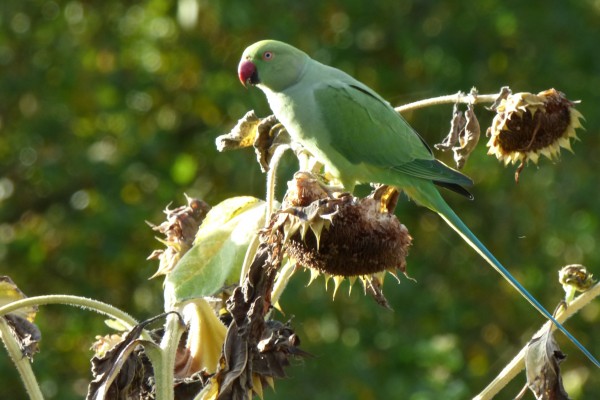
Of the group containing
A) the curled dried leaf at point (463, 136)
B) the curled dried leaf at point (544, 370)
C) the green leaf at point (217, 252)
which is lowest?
the curled dried leaf at point (544, 370)

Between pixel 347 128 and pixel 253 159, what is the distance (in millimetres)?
3757

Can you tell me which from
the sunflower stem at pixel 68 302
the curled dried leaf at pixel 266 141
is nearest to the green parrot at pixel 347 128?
the curled dried leaf at pixel 266 141

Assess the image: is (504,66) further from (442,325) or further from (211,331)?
(211,331)

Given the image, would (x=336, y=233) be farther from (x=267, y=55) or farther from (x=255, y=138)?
(x=267, y=55)

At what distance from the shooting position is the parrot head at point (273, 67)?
2.73 m

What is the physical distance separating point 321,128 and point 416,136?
24cm

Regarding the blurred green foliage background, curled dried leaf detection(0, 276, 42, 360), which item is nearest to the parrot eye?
curled dried leaf detection(0, 276, 42, 360)

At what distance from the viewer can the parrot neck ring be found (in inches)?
107

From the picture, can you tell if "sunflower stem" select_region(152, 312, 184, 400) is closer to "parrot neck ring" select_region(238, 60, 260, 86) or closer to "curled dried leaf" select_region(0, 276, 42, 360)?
"curled dried leaf" select_region(0, 276, 42, 360)

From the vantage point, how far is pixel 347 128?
2.61 m

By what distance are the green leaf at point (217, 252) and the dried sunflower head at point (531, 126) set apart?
0.47 meters

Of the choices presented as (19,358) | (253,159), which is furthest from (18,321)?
(253,159)

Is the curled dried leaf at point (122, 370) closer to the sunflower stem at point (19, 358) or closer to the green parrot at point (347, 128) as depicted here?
the sunflower stem at point (19, 358)

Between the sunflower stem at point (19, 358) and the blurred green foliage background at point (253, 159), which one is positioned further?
the blurred green foliage background at point (253, 159)
